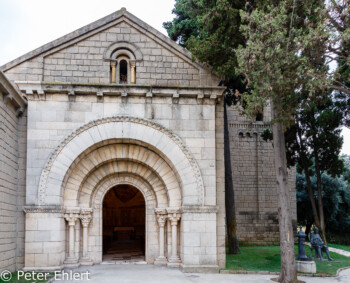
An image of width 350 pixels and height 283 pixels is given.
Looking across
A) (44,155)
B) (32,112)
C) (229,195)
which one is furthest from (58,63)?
(229,195)

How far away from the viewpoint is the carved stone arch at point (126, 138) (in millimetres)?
12977

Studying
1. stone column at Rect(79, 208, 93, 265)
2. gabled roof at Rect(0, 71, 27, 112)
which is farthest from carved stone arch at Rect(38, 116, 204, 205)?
gabled roof at Rect(0, 71, 27, 112)

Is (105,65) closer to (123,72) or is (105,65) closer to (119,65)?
(119,65)

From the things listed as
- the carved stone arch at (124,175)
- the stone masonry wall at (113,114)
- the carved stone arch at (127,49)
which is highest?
the carved stone arch at (127,49)

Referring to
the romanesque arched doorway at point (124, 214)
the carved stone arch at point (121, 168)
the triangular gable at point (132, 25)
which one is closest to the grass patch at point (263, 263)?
the carved stone arch at point (121, 168)

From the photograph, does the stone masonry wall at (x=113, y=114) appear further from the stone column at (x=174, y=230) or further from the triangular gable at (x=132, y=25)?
the triangular gable at (x=132, y=25)

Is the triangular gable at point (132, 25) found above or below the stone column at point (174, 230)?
above

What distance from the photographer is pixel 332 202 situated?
28375 mm

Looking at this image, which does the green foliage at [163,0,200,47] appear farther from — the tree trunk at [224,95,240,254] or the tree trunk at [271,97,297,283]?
the tree trunk at [271,97,297,283]

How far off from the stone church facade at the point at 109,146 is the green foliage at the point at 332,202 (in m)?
17.5

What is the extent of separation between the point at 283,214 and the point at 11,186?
27.0 feet

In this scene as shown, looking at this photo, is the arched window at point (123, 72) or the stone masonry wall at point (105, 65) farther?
the arched window at point (123, 72)

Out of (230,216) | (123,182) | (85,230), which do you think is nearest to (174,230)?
(123,182)

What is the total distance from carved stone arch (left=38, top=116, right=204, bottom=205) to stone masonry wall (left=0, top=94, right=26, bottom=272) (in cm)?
88
